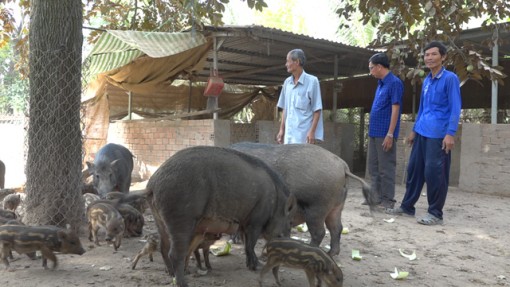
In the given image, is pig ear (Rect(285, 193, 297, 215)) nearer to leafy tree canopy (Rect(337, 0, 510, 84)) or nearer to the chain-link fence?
leafy tree canopy (Rect(337, 0, 510, 84))

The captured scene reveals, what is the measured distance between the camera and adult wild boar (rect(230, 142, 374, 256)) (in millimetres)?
4492

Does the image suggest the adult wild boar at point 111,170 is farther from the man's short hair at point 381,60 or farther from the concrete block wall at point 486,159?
the concrete block wall at point 486,159

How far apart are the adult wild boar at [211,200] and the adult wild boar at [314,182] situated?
388 millimetres

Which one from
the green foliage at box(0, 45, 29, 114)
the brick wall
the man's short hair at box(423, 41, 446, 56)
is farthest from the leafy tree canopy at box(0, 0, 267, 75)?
the green foliage at box(0, 45, 29, 114)

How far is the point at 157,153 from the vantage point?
1166 centimetres

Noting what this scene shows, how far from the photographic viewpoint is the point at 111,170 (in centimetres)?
707

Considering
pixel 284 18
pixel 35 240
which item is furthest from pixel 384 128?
pixel 284 18

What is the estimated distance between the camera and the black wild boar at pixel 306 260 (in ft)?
11.6

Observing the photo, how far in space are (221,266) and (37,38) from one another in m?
3.41

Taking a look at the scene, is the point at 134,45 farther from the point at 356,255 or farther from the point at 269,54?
the point at 356,255

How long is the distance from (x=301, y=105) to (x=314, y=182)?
69.8 inches

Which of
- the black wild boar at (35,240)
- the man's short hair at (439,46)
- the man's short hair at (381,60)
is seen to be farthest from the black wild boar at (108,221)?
the man's short hair at (439,46)

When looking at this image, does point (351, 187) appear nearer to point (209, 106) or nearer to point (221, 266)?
point (209, 106)

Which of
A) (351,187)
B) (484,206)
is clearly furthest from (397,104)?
(351,187)
